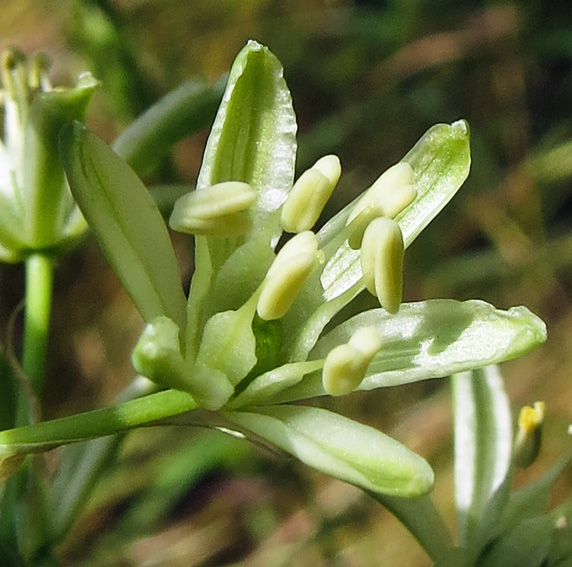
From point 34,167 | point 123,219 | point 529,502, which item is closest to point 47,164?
point 34,167

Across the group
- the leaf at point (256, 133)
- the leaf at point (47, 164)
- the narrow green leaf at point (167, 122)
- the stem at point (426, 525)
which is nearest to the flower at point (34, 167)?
the leaf at point (47, 164)

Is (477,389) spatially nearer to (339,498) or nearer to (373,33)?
(339,498)

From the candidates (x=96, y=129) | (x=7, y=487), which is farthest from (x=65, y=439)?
(x=96, y=129)

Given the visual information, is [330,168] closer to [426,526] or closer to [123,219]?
[123,219]

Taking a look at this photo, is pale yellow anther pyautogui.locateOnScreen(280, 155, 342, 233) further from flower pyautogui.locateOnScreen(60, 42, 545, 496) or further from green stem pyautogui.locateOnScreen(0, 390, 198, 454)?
green stem pyautogui.locateOnScreen(0, 390, 198, 454)

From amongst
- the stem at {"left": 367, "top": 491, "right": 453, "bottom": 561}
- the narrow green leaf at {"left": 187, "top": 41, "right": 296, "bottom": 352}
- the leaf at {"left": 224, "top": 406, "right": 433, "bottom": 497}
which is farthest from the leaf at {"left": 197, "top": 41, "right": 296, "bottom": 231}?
the stem at {"left": 367, "top": 491, "right": 453, "bottom": 561}

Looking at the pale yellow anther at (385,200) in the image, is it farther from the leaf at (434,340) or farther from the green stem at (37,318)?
the green stem at (37,318)
